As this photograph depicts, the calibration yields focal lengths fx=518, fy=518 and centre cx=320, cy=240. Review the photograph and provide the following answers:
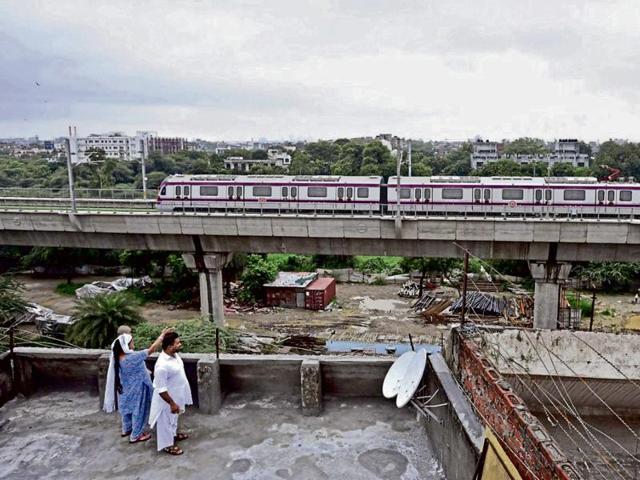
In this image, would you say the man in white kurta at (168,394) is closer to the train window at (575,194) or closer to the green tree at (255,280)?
the train window at (575,194)

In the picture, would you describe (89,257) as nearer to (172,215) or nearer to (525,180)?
(172,215)

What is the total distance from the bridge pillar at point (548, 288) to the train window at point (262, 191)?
1502 centimetres

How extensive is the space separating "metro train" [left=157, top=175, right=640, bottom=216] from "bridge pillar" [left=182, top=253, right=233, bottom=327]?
4011mm

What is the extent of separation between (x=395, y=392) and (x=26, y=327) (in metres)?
28.8

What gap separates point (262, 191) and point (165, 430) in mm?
25648

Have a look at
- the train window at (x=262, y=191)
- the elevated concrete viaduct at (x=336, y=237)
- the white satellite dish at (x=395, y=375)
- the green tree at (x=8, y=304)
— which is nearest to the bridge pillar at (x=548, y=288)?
the elevated concrete viaduct at (x=336, y=237)

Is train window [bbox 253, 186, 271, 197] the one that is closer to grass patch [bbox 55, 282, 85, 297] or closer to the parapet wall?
grass patch [bbox 55, 282, 85, 297]

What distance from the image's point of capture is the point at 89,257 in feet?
147

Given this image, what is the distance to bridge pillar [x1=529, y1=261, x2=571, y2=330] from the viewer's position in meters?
24.4

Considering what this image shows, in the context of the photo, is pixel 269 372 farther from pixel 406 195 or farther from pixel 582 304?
pixel 582 304

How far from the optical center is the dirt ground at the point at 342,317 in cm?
2848

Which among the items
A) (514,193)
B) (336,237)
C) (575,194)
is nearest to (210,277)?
(336,237)

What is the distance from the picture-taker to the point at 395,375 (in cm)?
674

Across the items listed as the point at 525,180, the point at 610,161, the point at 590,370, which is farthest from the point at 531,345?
the point at 610,161
